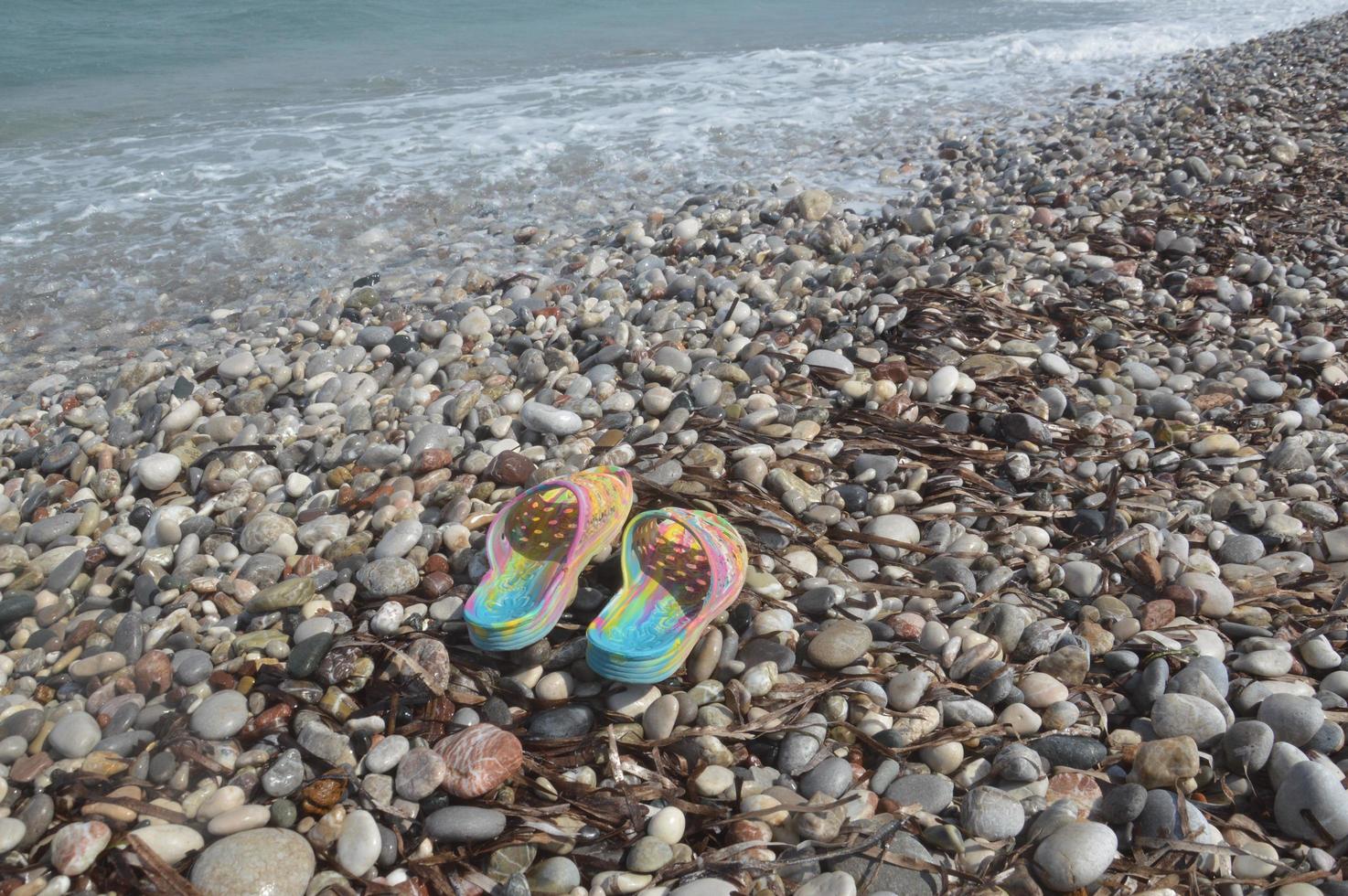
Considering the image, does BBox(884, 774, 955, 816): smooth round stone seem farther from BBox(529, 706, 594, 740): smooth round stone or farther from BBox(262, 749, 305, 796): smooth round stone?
BBox(262, 749, 305, 796): smooth round stone

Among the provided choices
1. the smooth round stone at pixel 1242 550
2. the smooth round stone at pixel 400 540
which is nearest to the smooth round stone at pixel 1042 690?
the smooth round stone at pixel 1242 550

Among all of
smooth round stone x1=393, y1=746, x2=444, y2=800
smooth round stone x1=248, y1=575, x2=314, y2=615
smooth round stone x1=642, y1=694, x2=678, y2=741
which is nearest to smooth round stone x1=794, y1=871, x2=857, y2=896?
smooth round stone x1=642, y1=694, x2=678, y2=741

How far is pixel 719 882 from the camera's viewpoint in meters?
1.58

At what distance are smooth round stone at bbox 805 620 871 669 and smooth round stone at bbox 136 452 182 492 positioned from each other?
2.24 meters

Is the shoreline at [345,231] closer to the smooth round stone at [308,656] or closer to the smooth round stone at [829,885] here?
the smooth round stone at [308,656]

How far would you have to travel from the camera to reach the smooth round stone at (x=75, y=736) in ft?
6.25

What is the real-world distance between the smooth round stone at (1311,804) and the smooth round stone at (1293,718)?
0.37 feet

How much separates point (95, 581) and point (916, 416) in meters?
2.68

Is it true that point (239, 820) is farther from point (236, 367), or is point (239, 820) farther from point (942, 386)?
point (942, 386)

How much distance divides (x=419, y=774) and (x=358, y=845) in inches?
6.8

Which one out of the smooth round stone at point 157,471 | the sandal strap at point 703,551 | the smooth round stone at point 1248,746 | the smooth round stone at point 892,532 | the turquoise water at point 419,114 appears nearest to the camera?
the smooth round stone at point 1248,746

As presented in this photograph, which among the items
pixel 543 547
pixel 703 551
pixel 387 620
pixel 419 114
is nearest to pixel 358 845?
pixel 387 620

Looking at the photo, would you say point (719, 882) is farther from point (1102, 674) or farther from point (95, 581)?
point (95, 581)

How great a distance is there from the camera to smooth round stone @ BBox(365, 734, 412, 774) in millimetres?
1827
